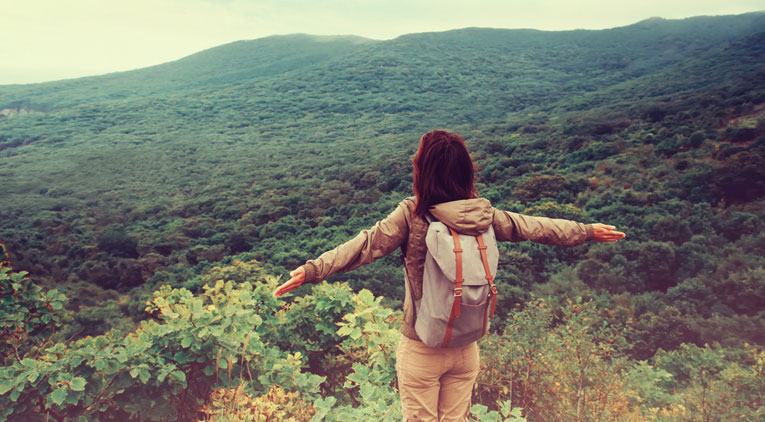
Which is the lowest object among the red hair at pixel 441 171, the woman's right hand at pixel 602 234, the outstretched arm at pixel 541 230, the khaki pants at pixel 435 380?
the khaki pants at pixel 435 380

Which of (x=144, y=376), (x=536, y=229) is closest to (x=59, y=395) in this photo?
(x=144, y=376)

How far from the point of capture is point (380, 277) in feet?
26.5

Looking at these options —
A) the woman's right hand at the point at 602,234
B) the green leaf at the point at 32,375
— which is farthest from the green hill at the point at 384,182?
the green leaf at the point at 32,375

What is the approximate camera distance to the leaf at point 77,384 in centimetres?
185

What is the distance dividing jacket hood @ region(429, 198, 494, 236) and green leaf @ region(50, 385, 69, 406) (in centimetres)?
195

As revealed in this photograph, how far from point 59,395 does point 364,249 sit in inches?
65.7

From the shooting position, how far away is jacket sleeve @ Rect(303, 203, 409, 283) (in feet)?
4.75

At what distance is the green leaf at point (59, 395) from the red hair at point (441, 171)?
1896 millimetres

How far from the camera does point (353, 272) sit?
28.7ft

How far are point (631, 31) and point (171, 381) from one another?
85.3 metres

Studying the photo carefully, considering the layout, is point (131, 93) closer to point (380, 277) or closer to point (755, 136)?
point (380, 277)

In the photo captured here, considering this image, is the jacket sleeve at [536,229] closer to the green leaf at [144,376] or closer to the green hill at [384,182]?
the green leaf at [144,376]

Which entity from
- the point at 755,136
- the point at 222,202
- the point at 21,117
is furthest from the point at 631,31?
the point at 21,117

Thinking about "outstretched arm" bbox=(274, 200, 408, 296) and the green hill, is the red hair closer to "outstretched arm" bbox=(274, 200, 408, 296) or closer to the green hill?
"outstretched arm" bbox=(274, 200, 408, 296)
